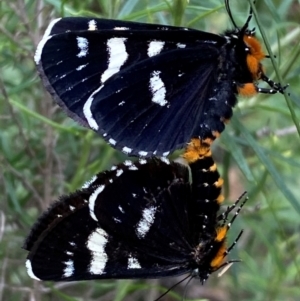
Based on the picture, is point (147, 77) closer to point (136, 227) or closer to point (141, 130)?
point (141, 130)

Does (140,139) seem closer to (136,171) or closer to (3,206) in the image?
(136,171)

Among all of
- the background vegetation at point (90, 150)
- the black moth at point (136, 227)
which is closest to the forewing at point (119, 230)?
the black moth at point (136, 227)

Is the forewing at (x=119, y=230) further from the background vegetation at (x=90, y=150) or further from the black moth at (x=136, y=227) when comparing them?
the background vegetation at (x=90, y=150)

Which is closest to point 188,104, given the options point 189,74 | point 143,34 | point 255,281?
point 189,74

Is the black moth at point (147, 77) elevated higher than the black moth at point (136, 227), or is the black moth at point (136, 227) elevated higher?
the black moth at point (147, 77)

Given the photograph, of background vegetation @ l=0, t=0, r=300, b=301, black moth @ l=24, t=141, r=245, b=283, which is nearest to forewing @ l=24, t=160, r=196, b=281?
black moth @ l=24, t=141, r=245, b=283

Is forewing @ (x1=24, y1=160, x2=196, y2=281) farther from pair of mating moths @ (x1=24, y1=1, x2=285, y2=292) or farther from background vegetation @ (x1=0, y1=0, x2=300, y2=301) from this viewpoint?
background vegetation @ (x1=0, y1=0, x2=300, y2=301)

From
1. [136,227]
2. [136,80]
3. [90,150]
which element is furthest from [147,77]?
[90,150]
